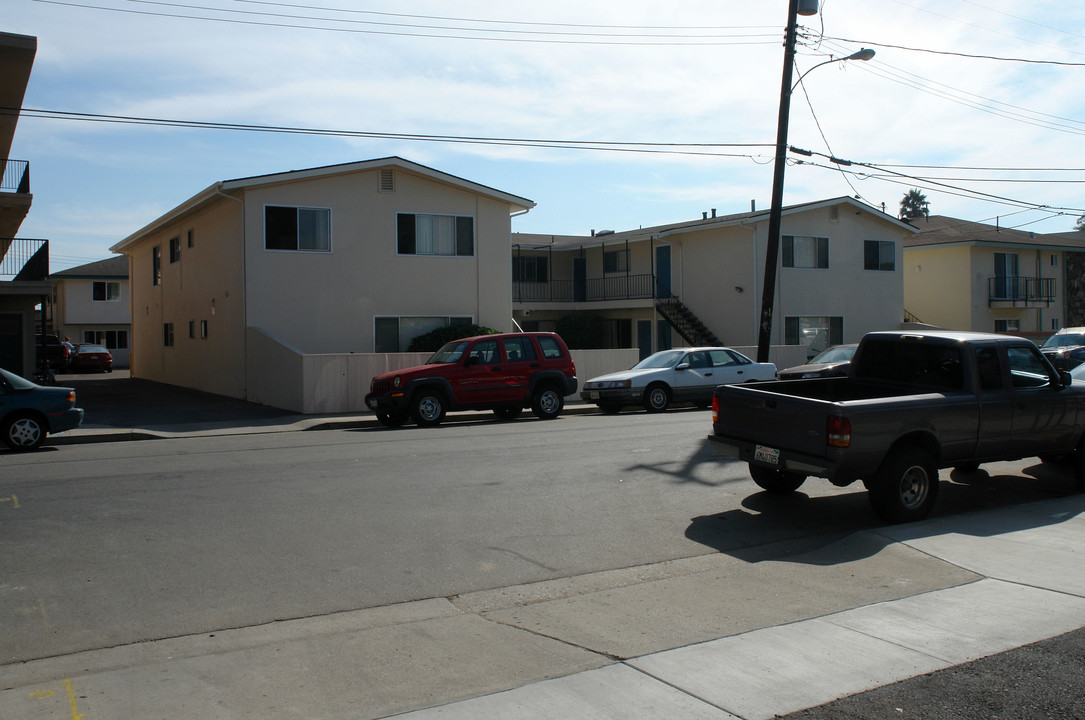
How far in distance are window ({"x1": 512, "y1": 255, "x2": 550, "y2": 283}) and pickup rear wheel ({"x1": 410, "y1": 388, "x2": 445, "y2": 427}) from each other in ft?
69.7

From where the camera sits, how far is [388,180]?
24859 mm

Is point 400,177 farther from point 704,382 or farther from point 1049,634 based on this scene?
point 1049,634

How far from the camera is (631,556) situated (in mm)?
7801

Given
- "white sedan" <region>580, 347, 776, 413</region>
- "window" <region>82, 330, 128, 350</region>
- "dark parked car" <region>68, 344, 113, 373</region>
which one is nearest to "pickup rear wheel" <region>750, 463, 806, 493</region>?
"white sedan" <region>580, 347, 776, 413</region>

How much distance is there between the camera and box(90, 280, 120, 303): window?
5109 centimetres

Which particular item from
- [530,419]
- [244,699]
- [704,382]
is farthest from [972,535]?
[704,382]

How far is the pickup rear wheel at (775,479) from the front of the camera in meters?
10.2

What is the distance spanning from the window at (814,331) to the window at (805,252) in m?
2.07

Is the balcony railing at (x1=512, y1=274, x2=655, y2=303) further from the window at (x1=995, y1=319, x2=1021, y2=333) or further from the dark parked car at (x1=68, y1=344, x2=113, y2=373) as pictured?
the dark parked car at (x1=68, y1=344, x2=113, y2=373)

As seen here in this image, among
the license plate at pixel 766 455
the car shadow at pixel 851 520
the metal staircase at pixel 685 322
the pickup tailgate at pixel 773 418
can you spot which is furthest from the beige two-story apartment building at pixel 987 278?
the license plate at pixel 766 455

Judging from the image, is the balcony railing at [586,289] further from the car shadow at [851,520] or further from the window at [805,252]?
the car shadow at [851,520]

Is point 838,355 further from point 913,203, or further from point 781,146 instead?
point 913,203

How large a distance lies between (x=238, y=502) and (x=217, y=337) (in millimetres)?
17649

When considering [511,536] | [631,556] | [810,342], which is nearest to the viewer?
[631,556]
